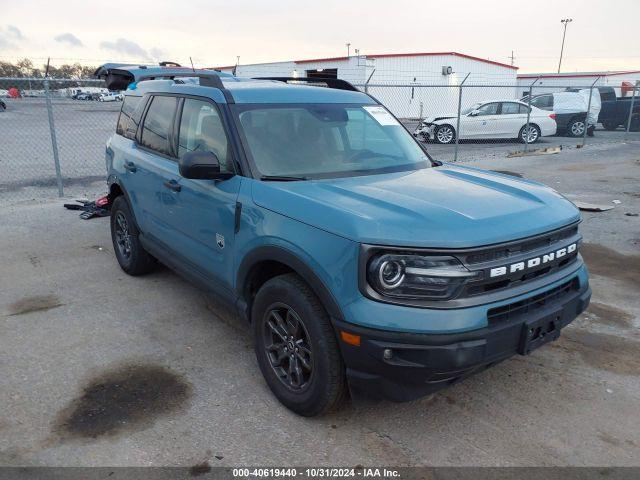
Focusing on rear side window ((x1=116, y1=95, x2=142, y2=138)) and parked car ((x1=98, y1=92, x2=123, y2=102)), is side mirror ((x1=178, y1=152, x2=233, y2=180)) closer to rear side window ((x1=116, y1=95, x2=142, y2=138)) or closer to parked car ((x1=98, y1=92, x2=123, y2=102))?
rear side window ((x1=116, y1=95, x2=142, y2=138))

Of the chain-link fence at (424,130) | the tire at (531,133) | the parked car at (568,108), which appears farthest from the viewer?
the parked car at (568,108)

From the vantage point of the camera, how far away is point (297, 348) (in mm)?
3061

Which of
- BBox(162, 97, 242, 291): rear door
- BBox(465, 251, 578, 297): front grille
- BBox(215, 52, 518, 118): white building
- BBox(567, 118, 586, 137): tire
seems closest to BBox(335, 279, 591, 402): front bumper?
BBox(465, 251, 578, 297): front grille

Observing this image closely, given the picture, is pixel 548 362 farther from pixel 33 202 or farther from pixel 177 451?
pixel 33 202

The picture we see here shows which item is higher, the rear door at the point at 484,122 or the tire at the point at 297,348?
the rear door at the point at 484,122

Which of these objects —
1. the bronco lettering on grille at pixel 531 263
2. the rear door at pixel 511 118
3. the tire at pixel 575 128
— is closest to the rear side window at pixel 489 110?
the rear door at pixel 511 118

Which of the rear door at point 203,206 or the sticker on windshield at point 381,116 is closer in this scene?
the rear door at point 203,206

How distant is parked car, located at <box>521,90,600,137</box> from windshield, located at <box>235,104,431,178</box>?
1857 centimetres

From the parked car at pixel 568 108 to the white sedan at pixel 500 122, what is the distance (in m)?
2.91

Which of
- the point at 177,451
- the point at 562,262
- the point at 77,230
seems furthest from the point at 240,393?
the point at 77,230

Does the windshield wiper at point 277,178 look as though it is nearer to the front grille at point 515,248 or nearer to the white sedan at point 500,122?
the front grille at point 515,248

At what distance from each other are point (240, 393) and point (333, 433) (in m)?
0.71

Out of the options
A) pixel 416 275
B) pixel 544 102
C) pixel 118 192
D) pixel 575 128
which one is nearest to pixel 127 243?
pixel 118 192

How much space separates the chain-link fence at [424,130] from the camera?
10.6m
